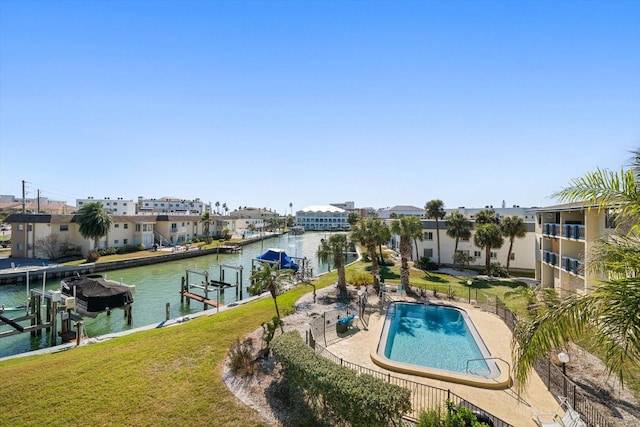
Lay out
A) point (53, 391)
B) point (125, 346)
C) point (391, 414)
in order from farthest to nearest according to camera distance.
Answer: point (125, 346)
point (53, 391)
point (391, 414)

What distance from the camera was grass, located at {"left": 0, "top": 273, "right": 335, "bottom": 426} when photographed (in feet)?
32.5

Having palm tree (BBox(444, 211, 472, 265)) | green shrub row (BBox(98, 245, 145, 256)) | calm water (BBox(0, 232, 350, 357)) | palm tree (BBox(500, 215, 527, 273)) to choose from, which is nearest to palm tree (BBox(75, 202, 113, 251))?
green shrub row (BBox(98, 245, 145, 256))

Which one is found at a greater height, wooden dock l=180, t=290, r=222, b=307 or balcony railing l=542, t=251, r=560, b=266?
balcony railing l=542, t=251, r=560, b=266

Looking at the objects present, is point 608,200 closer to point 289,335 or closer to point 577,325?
point 577,325

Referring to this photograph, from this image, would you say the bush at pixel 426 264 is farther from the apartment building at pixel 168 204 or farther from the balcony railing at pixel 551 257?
the apartment building at pixel 168 204

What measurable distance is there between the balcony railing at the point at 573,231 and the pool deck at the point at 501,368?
8.29 metres

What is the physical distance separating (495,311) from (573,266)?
6.78m

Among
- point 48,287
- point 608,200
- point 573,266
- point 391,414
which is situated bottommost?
point 48,287

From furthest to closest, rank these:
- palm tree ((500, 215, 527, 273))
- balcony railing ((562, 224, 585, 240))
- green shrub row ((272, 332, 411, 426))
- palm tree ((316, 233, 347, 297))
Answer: palm tree ((500, 215, 527, 273)), palm tree ((316, 233, 347, 297)), balcony railing ((562, 224, 585, 240)), green shrub row ((272, 332, 411, 426))

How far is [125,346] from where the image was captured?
15.0 metres

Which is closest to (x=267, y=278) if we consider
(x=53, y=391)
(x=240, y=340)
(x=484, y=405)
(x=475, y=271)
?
(x=240, y=340)

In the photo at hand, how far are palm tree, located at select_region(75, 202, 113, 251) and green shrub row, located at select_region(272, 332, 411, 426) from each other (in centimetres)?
4238

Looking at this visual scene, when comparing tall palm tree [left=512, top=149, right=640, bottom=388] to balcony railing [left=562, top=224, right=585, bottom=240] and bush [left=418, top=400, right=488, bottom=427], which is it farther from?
balcony railing [left=562, top=224, right=585, bottom=240]

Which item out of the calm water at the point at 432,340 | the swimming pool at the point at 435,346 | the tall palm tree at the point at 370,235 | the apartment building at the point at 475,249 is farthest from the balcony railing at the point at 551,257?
the tall palm tree at the point at 370,235
